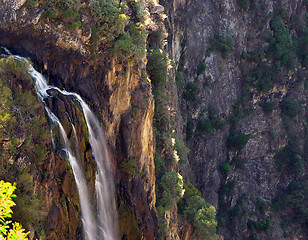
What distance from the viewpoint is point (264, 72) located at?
51.6m

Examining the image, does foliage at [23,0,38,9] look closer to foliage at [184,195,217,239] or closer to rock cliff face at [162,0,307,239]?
foliage at [184,195,217,239]

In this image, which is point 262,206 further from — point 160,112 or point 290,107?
point 160,112

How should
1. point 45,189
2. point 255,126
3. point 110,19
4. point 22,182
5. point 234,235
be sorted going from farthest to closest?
1. point 255,126
2. point 234,235
3. point 110,19
4. point 45,189
5. point 22,182

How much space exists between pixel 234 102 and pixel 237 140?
5.56 metres

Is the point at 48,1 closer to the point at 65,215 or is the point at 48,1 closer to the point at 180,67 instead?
the point at 65,215

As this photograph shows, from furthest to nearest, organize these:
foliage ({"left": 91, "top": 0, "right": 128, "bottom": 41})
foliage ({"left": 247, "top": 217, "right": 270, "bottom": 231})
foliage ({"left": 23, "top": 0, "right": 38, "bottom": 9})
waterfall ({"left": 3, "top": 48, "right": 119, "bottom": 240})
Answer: foliage ({"left": 247, "top": 217, "right": 270, "bottom": 231}), foliage ({"left": 91, "top": 0, "right": 128, "bottom": 41}), foliage ({"left": 23, "top": 0, "right": 38, "bottom": 9}), waterfall ({"left": 3, "top": 48, "right": 119, "bottom": 240})

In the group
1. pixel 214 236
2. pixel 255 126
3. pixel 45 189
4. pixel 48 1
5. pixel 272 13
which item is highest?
pixel 272 13

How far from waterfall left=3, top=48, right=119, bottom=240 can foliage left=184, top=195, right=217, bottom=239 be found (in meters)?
13.0

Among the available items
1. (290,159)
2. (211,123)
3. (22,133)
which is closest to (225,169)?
(211,123)

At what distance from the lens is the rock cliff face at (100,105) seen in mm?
13648

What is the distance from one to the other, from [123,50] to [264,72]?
37.3 metres

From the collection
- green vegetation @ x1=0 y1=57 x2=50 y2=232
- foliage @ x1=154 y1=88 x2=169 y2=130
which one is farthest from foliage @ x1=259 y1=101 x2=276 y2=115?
green vegetation @ x1=0 y1=57 x2=50 y2=232

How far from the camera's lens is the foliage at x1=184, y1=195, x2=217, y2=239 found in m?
29.3

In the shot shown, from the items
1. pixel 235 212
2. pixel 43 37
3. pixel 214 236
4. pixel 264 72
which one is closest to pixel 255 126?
pixel 264 72
